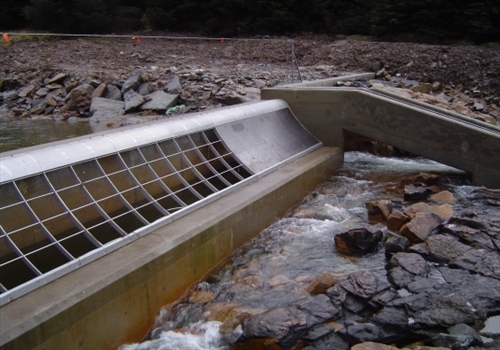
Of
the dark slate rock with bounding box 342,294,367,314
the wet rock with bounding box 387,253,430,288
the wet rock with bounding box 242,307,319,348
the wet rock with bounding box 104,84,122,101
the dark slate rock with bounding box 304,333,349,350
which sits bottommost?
the wet rock with bounding box 104,84,122,101

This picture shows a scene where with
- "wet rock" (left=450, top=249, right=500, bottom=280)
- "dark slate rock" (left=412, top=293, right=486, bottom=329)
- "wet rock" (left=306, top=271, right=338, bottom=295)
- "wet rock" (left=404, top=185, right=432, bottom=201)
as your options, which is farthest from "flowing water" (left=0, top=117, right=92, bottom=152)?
"dark slate rock" (left=412, top=293, right=486, bottom=329)

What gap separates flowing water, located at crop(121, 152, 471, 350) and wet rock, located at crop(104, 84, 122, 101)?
1025cm

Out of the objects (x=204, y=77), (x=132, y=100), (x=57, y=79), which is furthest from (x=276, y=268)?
(x=57, y=79)

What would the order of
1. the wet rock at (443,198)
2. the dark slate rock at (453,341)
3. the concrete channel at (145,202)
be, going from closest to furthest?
the concrete channel at (145,202)
the dark slate rock at (453,341)
the wet rock at (443,198)

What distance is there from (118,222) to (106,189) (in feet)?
1.51

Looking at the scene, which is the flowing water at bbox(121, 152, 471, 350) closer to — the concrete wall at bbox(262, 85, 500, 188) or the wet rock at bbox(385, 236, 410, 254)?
the wet rock at bbox(385, 236, 410, 254)

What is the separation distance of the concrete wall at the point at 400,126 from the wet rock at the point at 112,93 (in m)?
7.71

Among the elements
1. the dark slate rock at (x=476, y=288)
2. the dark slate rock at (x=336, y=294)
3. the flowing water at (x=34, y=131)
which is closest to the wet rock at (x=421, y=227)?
the dark slate rock at (x=476, y=288)

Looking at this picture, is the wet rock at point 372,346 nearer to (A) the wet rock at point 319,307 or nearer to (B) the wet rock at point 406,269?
(A) the wet rock at point 319,307

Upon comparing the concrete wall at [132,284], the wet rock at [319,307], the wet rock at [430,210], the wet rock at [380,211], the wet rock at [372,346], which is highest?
the concrete wall at [132,284]

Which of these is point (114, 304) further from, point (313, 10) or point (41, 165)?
point (313, 10)

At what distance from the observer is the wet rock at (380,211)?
8406mm

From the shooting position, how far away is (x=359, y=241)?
Answer: 284 inches

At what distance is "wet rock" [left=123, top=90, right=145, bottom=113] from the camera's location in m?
16.6
